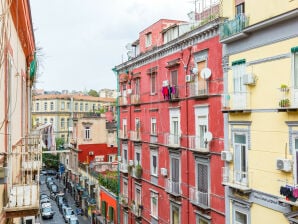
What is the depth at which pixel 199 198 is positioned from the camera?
16984mm

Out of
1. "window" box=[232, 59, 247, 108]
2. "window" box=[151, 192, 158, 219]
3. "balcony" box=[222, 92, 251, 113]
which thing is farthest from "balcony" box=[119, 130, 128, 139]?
"window" box=[232, 59, 247, 108]

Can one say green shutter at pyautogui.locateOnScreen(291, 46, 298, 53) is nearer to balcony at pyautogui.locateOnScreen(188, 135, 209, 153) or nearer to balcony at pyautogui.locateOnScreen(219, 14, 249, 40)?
balcony at pyautogui.locateOnScreen(219, 14, 249, 40)

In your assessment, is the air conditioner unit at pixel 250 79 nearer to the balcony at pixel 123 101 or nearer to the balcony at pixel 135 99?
the balcony at pixel 135 99

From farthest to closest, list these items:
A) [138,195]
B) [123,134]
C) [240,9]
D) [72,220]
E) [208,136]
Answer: [72,220], [123,134], [138,195], [208,136], [240,9]

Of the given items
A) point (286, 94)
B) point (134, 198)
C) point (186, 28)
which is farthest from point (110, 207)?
point (286, 94)

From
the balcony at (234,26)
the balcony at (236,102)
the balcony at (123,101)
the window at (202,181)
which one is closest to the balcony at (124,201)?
the balcony at (123,101)

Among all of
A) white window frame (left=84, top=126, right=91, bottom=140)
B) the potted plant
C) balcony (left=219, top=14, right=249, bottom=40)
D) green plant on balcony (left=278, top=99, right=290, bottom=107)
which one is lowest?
white window frame (left=84, top=126, right=91, bottom=140)

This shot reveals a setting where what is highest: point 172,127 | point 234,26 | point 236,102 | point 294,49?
point 234,26

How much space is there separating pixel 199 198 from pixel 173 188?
2.65m

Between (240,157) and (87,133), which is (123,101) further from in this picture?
(87,133)

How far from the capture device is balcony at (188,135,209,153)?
16450 millimetres

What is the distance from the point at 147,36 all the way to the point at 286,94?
1363 centimetres

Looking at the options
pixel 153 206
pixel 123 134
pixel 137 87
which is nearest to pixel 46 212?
pixel 123 134

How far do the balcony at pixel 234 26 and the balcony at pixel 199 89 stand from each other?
2622 millimetres
